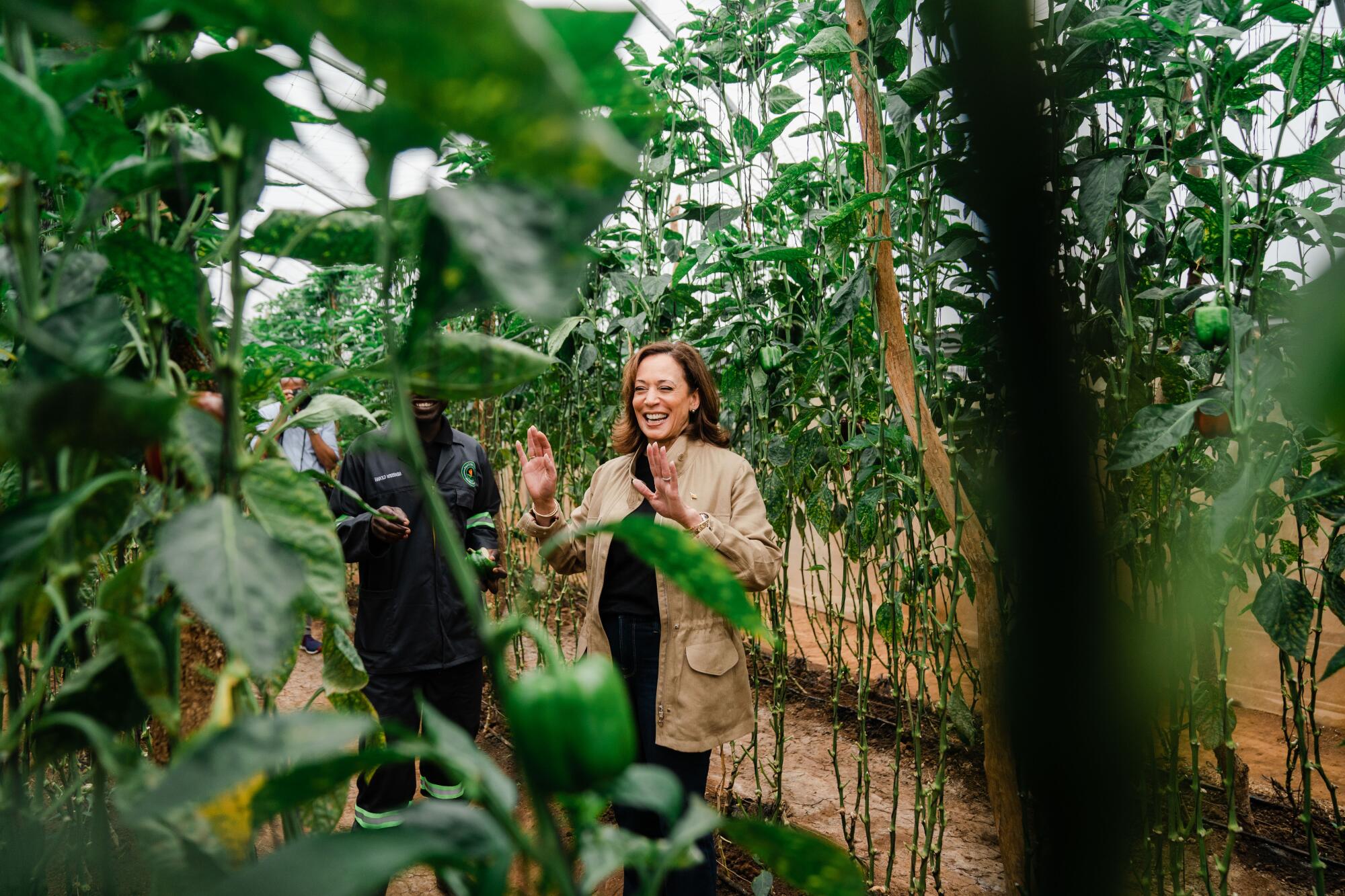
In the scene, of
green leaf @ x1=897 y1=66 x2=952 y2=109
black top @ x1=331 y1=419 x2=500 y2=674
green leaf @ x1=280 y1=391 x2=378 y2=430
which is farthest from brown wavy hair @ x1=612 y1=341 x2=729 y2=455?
green leaf @ x1=280 y1=391 x2=378 y2=430

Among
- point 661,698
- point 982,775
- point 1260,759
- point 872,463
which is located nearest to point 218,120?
point 661,698

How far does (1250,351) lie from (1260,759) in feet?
7.21

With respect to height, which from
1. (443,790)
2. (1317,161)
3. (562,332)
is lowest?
(443,790)

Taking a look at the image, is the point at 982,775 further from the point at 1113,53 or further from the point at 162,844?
the point at 162,844

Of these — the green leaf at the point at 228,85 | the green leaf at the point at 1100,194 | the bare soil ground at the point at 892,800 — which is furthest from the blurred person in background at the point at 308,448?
the green leaf at the point at 228,85

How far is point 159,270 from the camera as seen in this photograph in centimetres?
36

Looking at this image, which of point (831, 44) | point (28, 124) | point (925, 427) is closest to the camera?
point (28, 124)

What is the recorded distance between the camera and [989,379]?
24 cm

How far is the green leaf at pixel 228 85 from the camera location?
0.28 m

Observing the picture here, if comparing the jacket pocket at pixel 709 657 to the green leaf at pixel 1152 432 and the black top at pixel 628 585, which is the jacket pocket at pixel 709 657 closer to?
the black top at pixel 628 585

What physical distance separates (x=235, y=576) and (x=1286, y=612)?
127 cm

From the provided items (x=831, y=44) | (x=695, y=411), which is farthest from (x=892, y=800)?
(x=831, y=44)

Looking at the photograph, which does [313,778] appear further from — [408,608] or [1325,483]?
[408,608]

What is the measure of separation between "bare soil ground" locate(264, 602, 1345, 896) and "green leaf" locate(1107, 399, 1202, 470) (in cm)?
80
